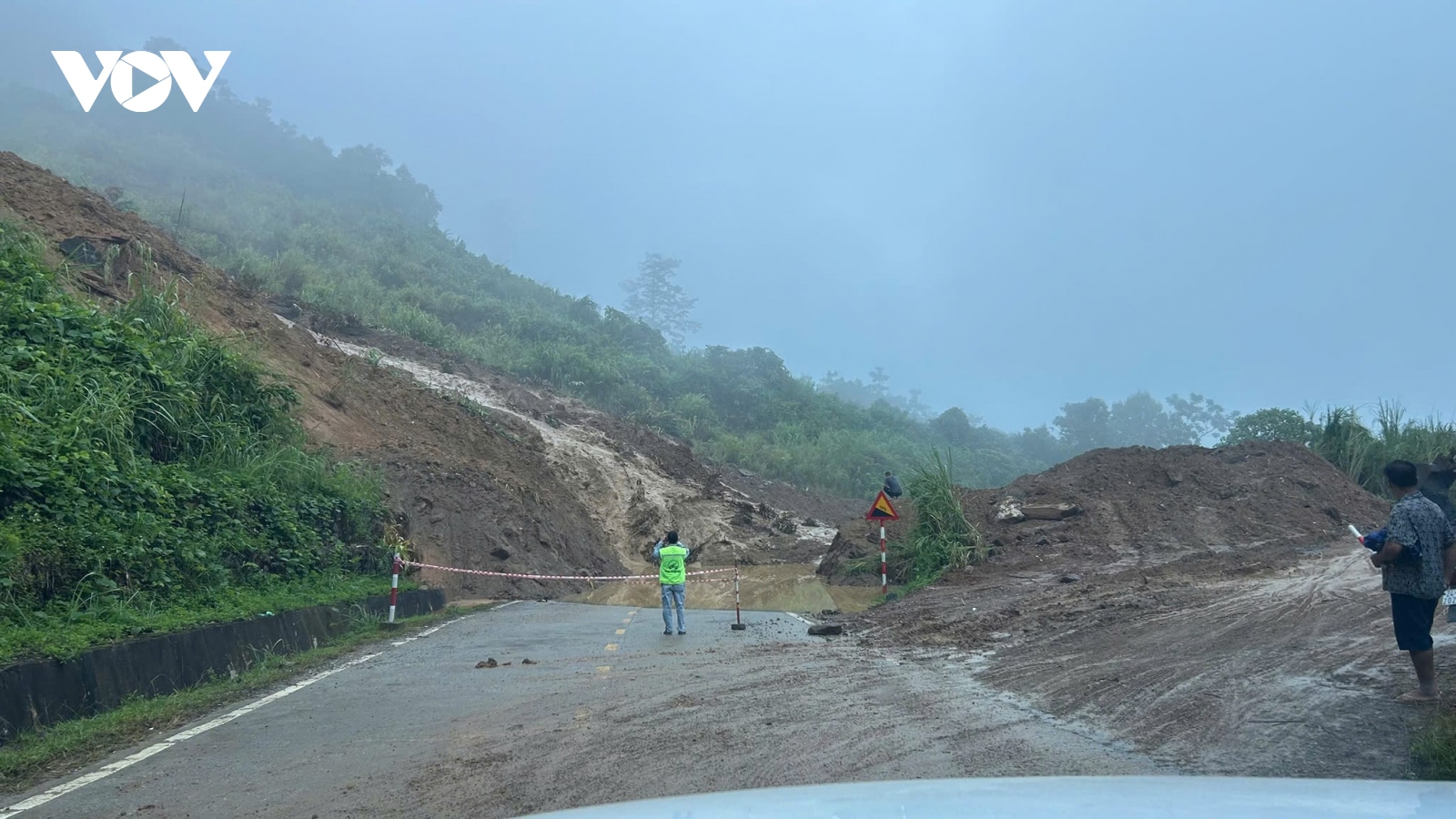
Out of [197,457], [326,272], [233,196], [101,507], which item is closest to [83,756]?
[101,507]

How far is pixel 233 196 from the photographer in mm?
78312

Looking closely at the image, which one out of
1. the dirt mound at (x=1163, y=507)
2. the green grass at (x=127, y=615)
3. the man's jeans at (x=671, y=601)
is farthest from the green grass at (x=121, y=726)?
the dirt mound at (x=1163, y=507)

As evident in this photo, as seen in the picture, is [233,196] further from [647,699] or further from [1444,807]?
[1444,807]

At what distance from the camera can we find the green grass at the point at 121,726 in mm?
6523

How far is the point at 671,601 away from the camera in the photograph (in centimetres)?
1498

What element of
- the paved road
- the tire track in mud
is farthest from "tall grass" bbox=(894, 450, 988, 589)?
the paved road

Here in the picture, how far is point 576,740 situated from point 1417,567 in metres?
5.56

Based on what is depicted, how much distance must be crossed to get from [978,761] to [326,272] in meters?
53.6

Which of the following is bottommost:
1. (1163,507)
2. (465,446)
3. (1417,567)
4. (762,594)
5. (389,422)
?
(762,594)

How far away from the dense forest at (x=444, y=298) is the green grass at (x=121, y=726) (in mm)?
21160

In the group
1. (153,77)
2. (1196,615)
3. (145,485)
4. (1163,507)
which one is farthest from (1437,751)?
(153,77)

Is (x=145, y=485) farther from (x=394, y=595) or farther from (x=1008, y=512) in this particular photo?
(x=1008, y=512)

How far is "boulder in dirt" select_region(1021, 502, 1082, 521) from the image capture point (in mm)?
21297

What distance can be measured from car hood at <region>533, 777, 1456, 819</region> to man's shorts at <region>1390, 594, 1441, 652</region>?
376cm
